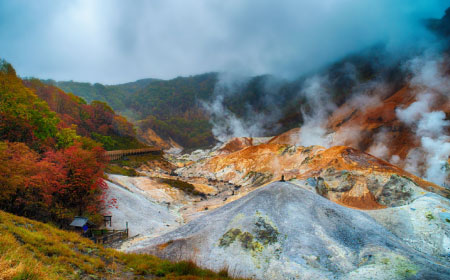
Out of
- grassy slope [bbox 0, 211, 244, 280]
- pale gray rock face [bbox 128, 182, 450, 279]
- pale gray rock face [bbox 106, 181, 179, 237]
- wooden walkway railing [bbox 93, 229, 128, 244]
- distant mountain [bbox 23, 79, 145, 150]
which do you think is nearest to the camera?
grassy slope [bbox 0, 211, 244, 280]

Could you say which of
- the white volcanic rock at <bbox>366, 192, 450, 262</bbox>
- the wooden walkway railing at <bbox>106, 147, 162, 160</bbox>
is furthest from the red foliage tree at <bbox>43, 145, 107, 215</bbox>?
the wooden walkway railing at <bbox>106, 147, 162, 160</bbox>

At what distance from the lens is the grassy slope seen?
23.4 ft

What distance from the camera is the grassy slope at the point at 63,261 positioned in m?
7.12

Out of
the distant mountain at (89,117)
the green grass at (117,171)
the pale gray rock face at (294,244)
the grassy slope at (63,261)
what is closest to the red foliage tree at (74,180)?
the pale gray rock face at (294,244)

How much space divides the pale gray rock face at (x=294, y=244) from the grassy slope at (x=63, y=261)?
386 cm

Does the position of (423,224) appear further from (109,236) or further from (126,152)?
(126,152)

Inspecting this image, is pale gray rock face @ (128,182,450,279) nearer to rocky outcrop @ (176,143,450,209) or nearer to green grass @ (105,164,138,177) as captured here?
rocky outcrop @ (176,143,450,209)

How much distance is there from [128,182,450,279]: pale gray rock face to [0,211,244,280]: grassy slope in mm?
3861

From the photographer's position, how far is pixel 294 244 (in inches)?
661

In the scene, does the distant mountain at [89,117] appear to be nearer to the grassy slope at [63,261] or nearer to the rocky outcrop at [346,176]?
the rocky outcrop at [346,176]

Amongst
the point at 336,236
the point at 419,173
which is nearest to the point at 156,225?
the point at 336,236

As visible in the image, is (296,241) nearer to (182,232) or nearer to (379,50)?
(182,232)

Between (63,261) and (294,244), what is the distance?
45.3 feet

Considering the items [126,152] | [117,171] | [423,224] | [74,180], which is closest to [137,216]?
[74,180]
